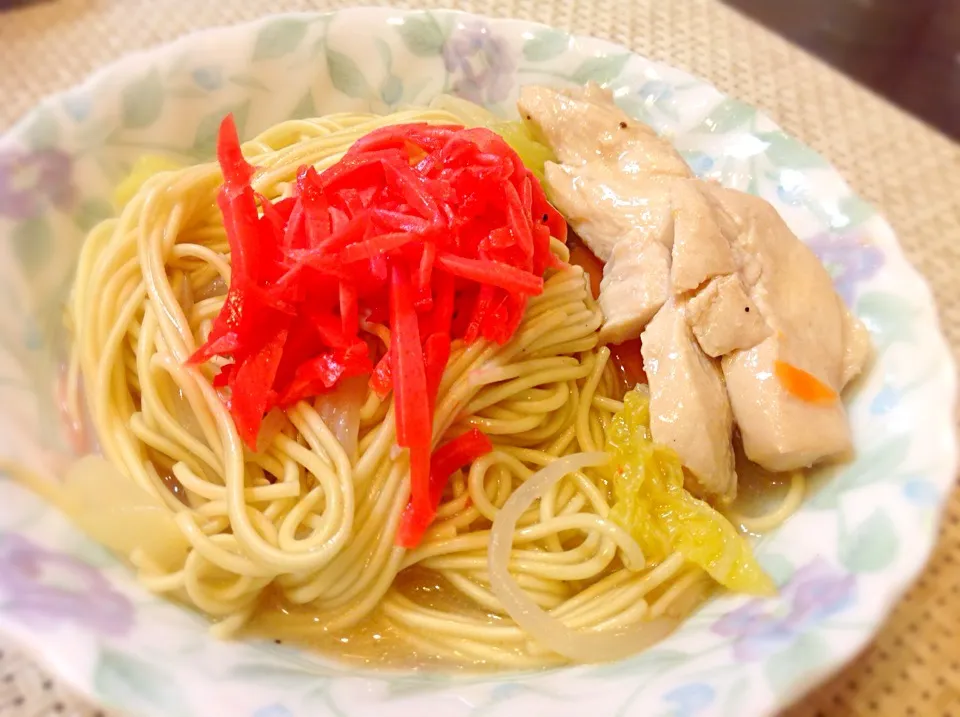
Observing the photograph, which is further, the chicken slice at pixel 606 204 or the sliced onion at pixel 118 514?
the chicken slice at pixel 606 204

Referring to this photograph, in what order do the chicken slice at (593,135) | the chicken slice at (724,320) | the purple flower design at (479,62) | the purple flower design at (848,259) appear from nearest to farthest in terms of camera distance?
the chicken slice at (724,320), the purple flower design at (848,259), the chicken slice at (593,135), the purple flower design at (479,62)

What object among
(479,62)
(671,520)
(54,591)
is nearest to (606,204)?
(479,62)

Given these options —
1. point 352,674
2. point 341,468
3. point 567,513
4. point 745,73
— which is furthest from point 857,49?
point 352,674

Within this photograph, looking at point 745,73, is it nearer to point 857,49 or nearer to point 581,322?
point 857,49

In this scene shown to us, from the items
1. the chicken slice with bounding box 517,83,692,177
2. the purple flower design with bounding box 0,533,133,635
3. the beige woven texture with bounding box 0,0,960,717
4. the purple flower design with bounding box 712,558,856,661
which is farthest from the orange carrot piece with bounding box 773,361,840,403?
the purple flower design with bounding box 0,533,133,635

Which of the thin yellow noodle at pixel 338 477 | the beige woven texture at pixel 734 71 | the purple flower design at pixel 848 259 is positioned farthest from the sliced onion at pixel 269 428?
the beige woven texture at pixel 734 71

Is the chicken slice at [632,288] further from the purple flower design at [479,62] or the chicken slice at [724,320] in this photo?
the purple flower design at [479,62]

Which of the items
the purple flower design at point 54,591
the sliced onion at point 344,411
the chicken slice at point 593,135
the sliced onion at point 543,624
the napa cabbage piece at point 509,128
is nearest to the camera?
the purple flower design at point 54,591
